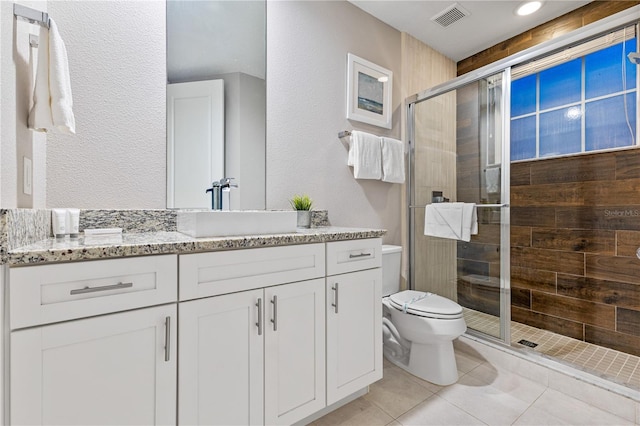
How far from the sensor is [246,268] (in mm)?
1147

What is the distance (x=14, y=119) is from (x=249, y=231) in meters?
0.82

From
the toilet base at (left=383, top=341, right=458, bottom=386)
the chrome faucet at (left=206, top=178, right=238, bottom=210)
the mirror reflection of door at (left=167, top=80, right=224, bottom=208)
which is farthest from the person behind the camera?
the toilet base at (left=383, top=341, right=458, bottom=386)

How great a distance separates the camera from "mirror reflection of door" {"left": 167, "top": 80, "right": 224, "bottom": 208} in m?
1.54

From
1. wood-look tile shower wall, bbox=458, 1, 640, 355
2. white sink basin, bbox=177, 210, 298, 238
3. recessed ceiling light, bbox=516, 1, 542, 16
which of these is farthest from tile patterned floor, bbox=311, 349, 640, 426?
recessed ceiling light, bbox=516, 1, 542, 16

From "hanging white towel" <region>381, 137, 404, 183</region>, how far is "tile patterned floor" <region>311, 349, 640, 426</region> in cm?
135

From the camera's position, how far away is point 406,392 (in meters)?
1.70

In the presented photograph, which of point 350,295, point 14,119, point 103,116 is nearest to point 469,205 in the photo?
point 350,295

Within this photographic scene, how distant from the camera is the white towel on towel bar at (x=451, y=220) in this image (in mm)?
2136

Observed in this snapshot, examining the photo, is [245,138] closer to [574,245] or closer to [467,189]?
[467,189]

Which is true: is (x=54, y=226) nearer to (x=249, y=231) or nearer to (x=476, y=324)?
(x=249, y=231)

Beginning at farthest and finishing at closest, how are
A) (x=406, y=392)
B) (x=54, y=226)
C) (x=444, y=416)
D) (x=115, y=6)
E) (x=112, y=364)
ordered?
(x=406, y=392)
(x=444, y=416)
(x=115, y=6)
(x=54, y=226)
(x=112, y=364)

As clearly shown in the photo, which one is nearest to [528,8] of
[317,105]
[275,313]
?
[317,105]
